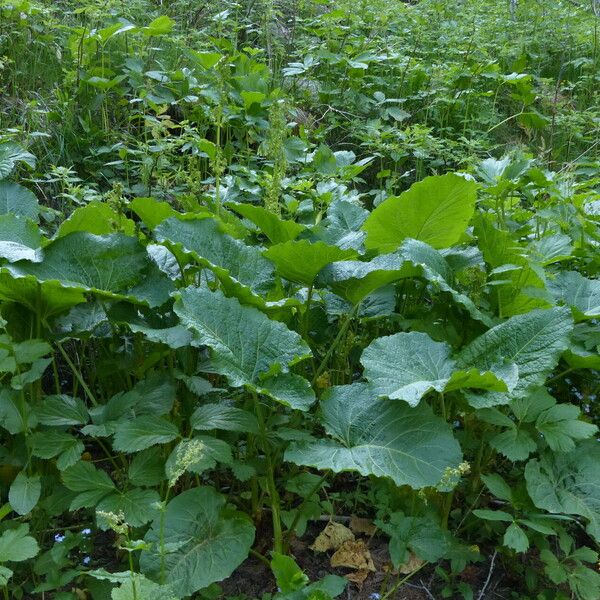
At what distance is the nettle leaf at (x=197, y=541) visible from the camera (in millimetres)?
1638

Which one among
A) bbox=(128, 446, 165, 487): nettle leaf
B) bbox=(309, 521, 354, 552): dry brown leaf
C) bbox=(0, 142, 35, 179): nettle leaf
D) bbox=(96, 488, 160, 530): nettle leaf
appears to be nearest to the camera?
bbox=(96, 488, 160, 530): nettle leaf

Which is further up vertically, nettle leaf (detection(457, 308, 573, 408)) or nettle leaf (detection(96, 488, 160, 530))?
nettle leaf (detection(457, 308, 573, 408))

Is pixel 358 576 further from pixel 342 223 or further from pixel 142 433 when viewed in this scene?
pixel 342 223

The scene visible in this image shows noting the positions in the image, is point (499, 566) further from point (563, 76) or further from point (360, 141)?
point (563, 76)

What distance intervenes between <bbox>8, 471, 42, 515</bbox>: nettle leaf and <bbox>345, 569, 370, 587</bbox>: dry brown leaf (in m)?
0.81

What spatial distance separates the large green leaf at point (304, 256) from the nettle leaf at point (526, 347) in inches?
15.4

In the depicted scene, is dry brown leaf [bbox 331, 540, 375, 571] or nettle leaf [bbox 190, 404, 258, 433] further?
dry brown leaf [bbox 331, 540, 375, 571]

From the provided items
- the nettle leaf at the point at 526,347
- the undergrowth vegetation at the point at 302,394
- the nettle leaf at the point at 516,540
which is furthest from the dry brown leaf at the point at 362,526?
the nettle leaf at the point at 526,347

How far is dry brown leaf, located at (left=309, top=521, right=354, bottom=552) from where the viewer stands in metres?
2.05

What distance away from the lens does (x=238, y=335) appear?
1.75 meters

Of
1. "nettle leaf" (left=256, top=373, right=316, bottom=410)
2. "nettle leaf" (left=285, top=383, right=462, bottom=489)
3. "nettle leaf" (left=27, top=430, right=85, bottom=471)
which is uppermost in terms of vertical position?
"nettle leaf" (left=256, top=373, right=316, bottom=410)

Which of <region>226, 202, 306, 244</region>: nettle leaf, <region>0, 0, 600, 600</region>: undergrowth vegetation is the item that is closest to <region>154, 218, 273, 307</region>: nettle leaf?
<region>0, 0, 600, 600</region>: undergrowth vegetation

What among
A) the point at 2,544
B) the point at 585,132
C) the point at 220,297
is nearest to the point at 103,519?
the point at 2,544

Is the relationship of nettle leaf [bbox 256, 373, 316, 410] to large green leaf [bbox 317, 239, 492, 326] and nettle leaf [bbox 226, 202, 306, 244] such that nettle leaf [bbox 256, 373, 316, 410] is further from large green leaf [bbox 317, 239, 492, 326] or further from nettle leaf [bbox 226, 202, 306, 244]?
nettle leaf [bbox 226, 202, 306, 244]
